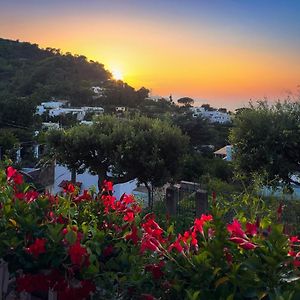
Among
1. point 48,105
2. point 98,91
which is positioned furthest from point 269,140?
point 98,91

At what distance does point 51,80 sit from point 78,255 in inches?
1918

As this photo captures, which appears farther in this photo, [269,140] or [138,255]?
[269,140]

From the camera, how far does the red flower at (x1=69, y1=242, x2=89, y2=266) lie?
142 cm

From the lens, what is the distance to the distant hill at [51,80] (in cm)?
4466

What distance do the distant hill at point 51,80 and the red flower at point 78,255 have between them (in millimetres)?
41072

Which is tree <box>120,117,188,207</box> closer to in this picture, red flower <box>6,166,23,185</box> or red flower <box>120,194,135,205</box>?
red flower <box>6,166,23,185</box>

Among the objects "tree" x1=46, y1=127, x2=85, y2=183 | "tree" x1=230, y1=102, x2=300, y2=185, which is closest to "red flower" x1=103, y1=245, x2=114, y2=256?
"tree" x1=230, y1=102, x2=300, y2=185

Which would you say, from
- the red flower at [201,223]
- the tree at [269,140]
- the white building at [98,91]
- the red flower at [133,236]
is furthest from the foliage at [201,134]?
the red flower at [201,223]

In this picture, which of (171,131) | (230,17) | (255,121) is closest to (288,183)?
(255,121)

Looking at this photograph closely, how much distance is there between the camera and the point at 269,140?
392 inches

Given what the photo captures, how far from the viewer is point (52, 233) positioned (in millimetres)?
1551

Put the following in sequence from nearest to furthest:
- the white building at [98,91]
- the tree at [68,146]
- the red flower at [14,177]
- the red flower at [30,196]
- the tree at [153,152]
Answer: the red flower at [30,196], the red flower at [14,177], the tree at [153,152], the tree at [68,146], the white building at [98,91]

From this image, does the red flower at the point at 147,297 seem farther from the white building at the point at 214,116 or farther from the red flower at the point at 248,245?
the white building at the point at 214,116

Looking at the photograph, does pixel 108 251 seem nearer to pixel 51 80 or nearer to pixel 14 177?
pixel 14 177
